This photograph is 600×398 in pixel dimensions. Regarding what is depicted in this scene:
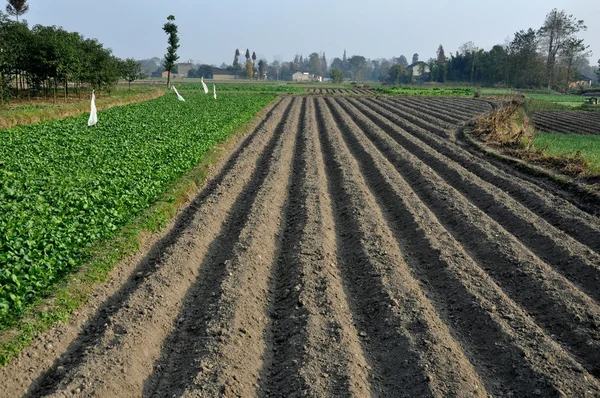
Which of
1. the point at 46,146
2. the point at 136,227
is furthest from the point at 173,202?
the point at 46,146

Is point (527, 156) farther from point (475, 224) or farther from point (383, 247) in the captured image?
point (383, 247)

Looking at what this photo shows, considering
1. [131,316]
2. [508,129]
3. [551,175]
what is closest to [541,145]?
[508,129]

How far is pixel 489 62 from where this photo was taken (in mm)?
99312

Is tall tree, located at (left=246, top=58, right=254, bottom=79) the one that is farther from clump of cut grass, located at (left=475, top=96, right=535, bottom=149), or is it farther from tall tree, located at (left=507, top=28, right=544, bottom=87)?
clump of cut grass, located at (left=475, top=96, right=535, bottom=149)

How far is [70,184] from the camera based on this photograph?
431 inches

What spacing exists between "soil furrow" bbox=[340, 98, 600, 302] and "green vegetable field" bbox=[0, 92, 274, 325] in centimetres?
701

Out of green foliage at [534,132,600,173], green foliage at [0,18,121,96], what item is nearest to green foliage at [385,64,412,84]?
green foliage at [0,18,121,96]

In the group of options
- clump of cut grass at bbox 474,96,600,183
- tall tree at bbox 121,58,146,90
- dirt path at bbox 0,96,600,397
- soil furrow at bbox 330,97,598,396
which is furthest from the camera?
tall tree at bbox 121,58,146,90

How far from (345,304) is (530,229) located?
4889mm

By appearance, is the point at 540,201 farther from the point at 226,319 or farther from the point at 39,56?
the point at 39,56

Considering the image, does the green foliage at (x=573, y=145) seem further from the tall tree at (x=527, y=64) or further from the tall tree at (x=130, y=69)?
the tall tree at (x=527, y=64)

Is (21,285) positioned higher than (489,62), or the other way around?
(489,62)

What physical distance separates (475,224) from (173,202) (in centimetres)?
592

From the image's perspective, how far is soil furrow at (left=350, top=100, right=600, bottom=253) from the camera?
10.2 meters
